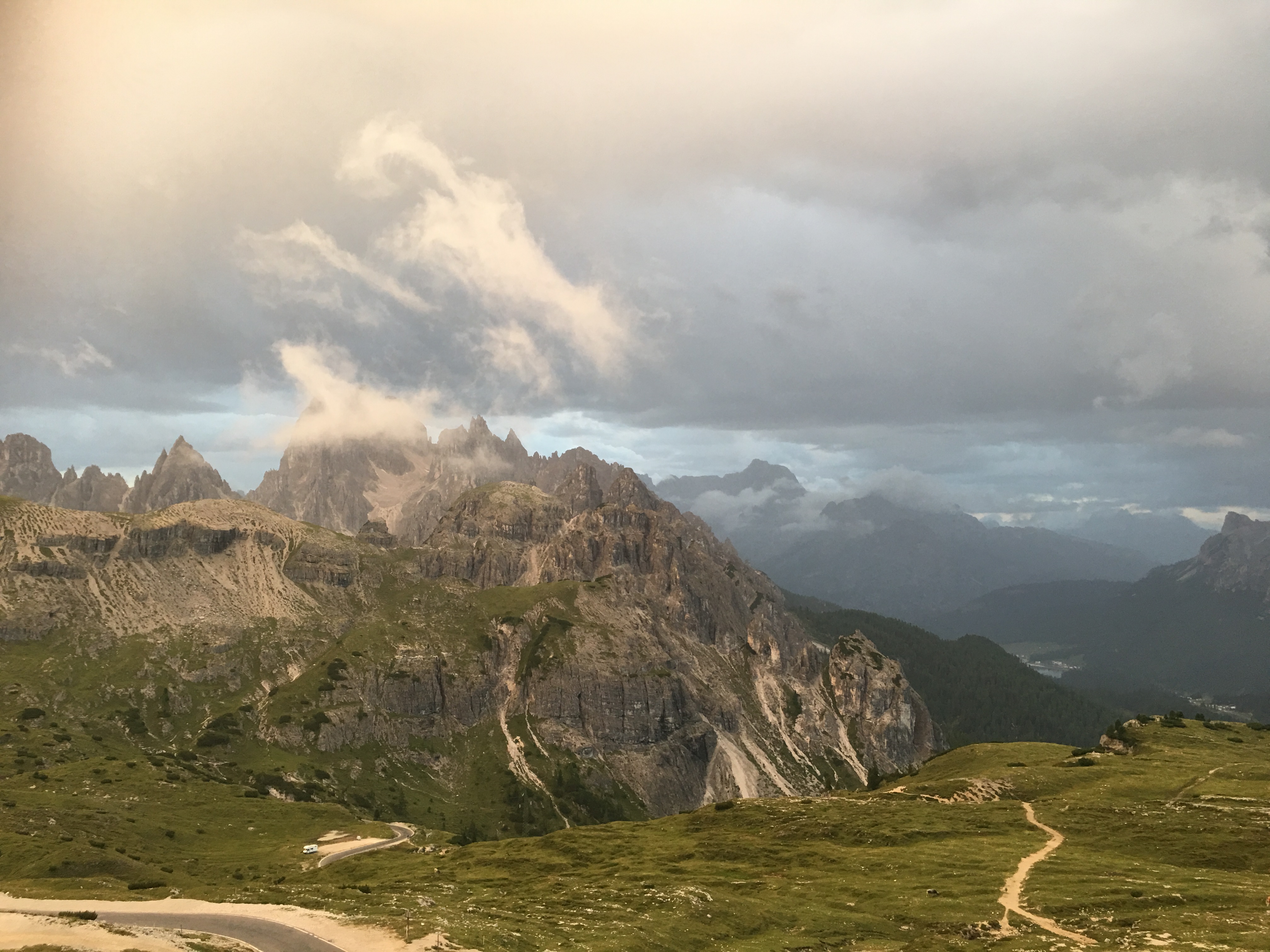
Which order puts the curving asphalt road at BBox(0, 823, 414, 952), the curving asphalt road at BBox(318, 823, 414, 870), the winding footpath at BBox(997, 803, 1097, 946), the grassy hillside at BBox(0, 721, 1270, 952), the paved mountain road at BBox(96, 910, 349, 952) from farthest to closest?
the curving asphalt road at BBox(318, 823, 414, 870), the grassy hillside at BBox(0, 721, 1270, 952), the winding footpath at BBox(997, 803, 1097, 946), the curving asphalt road at BBox(0, 823, 414, 952), the paved mountain road at BBox(96, 910, 349, 952)

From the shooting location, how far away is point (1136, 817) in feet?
423

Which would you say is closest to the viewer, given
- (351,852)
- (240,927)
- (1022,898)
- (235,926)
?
(240,927)

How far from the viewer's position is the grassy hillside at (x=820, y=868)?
8688 cm

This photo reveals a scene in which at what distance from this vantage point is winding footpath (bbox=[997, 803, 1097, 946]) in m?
83.2

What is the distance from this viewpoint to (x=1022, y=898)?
95.7 metres

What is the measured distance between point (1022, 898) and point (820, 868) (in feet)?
102

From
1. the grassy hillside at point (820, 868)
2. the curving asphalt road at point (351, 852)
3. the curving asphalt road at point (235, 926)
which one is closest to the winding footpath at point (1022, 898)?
the grassy hillside at point (820, 868)

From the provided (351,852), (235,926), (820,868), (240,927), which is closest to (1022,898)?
(820,868)

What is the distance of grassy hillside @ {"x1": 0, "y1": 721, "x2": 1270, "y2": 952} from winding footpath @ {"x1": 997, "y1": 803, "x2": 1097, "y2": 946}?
1239 mm

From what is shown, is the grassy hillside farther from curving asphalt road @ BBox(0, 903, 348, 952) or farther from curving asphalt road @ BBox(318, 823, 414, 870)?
curving asphalt road @ BBox(0, 903, 348, 952)

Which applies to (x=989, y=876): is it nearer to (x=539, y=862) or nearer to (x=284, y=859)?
(x=539, y=862)

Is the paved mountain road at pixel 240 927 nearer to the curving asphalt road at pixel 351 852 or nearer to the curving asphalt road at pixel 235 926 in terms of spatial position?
the curving asphalt road at pixel 235 926

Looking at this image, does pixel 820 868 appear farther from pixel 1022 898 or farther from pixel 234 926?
pixel 234 926

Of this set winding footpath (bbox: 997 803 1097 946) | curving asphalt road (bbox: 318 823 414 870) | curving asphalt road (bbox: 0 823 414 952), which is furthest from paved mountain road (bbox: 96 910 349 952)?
curving asphalt road (bbox: 318 823 414 870)
